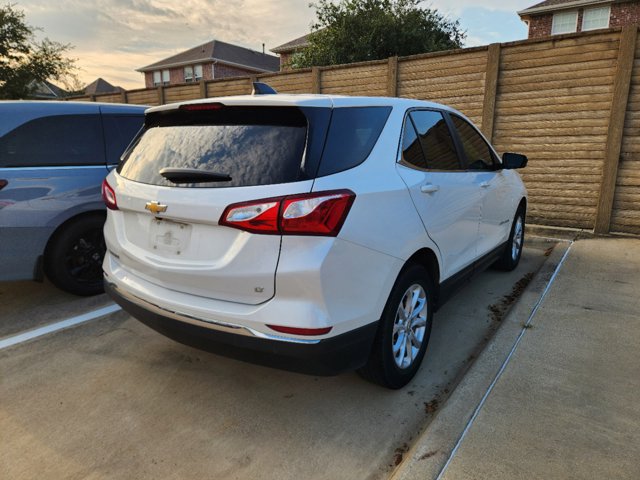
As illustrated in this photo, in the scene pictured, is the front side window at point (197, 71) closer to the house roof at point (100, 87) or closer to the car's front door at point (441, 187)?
the house roof at point (100, 87)

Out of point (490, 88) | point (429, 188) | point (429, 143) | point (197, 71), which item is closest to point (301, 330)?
point (429, 188)

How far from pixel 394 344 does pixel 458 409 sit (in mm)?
480

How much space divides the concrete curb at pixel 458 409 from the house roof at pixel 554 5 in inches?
904

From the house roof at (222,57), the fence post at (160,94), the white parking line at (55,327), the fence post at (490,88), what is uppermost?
the house roof at (222,57)

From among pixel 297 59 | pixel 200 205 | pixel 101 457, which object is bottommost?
pixel 101 457

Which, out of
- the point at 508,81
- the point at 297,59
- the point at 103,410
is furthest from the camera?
the point at 297,59

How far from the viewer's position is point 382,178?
7.94ft

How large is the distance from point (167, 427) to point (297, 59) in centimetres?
1565

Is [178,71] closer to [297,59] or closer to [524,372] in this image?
[297,59]

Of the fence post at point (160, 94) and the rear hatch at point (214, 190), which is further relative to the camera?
the fence post at point (160, 94)

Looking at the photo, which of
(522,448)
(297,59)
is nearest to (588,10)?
(297,59)

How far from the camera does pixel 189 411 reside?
2.57 m

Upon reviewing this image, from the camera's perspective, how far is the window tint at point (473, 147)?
3730 millimetres

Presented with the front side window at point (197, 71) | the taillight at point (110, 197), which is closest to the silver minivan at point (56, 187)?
the taillight at point (110, 197)
